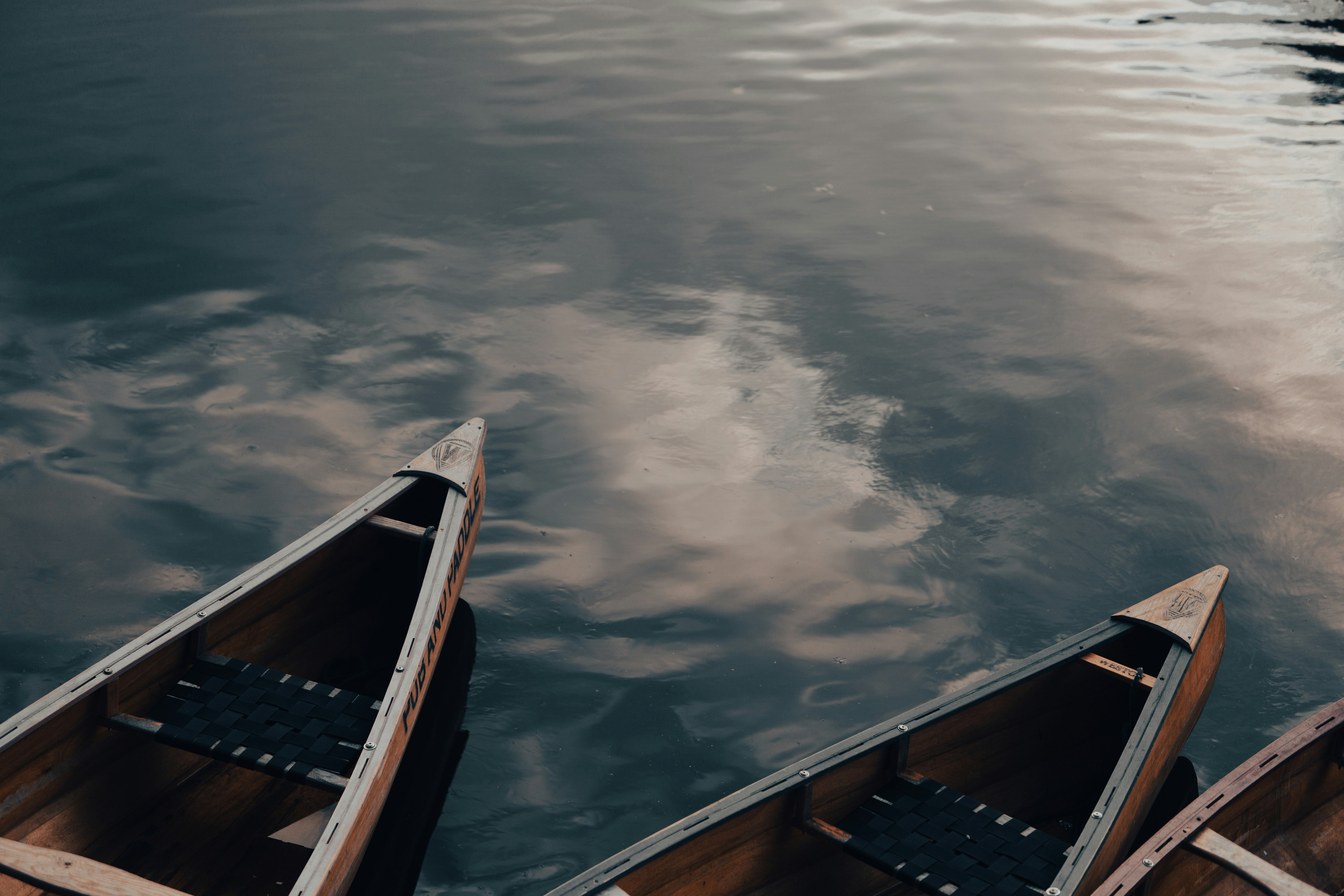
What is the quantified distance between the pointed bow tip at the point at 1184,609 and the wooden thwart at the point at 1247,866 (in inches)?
33.1

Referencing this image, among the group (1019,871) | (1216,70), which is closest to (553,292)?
(1019,871)

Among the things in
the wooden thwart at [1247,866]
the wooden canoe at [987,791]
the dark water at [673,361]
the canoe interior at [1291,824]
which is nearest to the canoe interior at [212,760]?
the dark water at [673,361]

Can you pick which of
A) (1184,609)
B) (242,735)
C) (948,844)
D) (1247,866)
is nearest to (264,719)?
(242,735)

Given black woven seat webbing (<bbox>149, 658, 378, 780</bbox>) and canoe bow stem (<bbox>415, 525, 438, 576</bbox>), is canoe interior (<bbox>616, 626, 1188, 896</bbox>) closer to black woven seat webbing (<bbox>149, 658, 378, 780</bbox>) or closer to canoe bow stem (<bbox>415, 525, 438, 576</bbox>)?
black woven seat webbing (<bbox>149, 658, 378, 780</bbox>)

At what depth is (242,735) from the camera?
390 centimetres

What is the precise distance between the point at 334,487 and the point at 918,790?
12.1 ft

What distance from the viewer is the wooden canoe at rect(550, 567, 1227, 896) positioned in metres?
3.54

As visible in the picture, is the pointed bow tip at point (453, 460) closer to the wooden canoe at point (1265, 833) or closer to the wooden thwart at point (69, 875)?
the wooden thwart at point (69, 875)

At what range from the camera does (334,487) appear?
601 centimetres

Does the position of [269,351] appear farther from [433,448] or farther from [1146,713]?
[1146,713]

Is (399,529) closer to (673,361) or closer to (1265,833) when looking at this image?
(673,361)

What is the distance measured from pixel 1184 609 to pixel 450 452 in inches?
131

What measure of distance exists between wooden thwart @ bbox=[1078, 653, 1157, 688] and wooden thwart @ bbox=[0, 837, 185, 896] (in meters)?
3.47

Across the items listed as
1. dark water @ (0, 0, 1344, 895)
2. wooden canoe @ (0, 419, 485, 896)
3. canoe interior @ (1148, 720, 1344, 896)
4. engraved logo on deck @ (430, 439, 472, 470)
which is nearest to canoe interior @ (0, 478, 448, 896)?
wooden canoe @ (0, 419, 485, 896)
